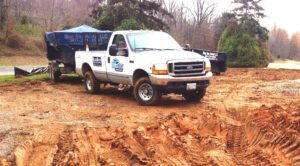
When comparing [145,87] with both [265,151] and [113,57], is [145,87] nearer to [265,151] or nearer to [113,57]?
[113,57]

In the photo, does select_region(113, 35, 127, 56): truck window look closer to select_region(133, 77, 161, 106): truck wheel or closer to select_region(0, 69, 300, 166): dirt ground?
select_region(133, 77, 161, 106): truck wheel

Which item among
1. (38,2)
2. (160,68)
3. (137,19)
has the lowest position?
(160,68)

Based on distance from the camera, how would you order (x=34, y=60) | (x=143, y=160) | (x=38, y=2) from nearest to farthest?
(x=143, y=160)
(x=34, y=60)
(x=38, y=2)

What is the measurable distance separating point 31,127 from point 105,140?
1939mm

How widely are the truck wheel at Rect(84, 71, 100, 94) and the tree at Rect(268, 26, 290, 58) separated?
72.2 meters

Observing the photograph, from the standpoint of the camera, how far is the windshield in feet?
43.4

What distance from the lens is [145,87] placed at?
41.4 feet

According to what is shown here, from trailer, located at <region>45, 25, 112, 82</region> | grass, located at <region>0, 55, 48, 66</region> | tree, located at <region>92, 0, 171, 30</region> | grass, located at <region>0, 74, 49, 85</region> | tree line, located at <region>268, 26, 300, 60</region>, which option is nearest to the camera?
grass, located at <region>0, 74, 49, 85</region>

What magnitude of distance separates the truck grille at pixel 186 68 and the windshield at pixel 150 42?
1.36 meters

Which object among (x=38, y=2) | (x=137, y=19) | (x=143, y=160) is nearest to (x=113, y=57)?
(x=143, y=160)

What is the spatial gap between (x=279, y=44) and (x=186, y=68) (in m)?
90.3

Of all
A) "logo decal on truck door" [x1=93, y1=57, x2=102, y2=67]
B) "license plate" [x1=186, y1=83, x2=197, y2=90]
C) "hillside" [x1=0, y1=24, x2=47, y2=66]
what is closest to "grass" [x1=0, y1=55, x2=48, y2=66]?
"hillside" [x1=0, y1=24, x2=47, y2=66]

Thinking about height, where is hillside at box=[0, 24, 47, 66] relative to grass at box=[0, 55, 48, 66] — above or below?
above

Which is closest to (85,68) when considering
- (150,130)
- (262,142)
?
(150,130)
